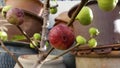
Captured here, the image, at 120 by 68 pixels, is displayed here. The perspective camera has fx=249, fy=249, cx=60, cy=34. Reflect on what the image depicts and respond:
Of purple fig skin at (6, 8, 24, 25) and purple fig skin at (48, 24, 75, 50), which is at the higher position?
purple fig skin at (6, 8, 24, 25)

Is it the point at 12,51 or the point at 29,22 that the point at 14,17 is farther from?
the point at 29,22

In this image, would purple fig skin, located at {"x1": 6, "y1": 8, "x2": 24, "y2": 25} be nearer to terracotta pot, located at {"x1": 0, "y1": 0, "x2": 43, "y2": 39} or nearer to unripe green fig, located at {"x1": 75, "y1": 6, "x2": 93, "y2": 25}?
unripe green fig, located at {"x1": 75, "y1": 6, "x2": 93, "y2": 25}

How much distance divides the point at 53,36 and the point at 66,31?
2 cm

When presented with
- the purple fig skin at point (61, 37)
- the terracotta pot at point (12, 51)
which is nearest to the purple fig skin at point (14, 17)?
the purple fig skin at point (61, 37)

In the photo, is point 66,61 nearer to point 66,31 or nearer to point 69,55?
point 69,55

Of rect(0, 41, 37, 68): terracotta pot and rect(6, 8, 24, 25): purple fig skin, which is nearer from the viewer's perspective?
rect(6, 8, 24, 25): purple fig skin

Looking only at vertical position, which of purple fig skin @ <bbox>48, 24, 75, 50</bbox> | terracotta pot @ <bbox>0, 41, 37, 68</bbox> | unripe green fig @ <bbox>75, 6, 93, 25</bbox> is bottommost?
terracotta pot @ <bbox>0, 41, 37, 68</bbox>

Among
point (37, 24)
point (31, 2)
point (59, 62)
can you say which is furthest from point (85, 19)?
point (31, 2)

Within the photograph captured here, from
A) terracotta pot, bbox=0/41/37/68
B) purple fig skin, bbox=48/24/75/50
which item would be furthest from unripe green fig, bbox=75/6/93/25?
terracotta pot, bbox=0/41/37/68

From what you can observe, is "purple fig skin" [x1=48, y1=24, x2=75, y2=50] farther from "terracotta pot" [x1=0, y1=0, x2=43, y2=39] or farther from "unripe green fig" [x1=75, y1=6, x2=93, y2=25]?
"terracotta pot" [x1=0, y1=0, x2=43, y2=39]

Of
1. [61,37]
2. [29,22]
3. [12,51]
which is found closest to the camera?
[61,37]

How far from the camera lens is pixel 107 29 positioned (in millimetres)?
1201

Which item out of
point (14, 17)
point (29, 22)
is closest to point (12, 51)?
point (29, 22)

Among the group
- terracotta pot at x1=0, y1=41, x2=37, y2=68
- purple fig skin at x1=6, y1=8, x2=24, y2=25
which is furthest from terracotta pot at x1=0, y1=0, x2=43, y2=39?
purple fig skin at x1=6, y1=8, x2=24, y2=25
